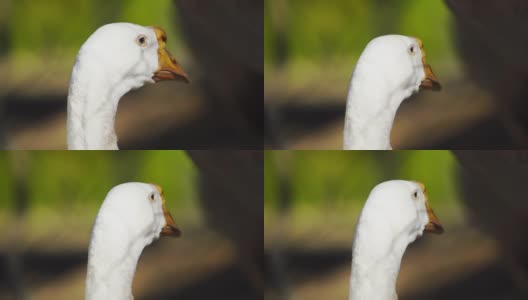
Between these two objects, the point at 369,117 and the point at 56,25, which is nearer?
the point at 369,117

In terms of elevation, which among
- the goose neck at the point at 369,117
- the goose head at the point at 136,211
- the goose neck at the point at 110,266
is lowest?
the goose neck at the point at 110,266

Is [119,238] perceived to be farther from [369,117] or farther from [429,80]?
[429,80]

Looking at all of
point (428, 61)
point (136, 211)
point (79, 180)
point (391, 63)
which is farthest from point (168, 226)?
point (428, 61)

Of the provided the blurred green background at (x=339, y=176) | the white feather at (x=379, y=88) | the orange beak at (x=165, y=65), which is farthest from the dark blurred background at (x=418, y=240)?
the orange beak at (x=165, y=65)

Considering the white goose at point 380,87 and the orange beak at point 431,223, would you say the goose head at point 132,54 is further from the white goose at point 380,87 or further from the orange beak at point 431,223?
the orange beak at point 431,223

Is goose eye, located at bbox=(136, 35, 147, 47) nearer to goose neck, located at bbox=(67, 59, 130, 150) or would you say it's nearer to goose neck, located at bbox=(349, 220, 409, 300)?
goose neck, located at bbox=(67, 59, 130, 150)

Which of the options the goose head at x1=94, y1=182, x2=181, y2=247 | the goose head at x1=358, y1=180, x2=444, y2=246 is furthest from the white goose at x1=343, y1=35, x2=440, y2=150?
the goose head at x1=94, y1=182, x2=181, y2=247
